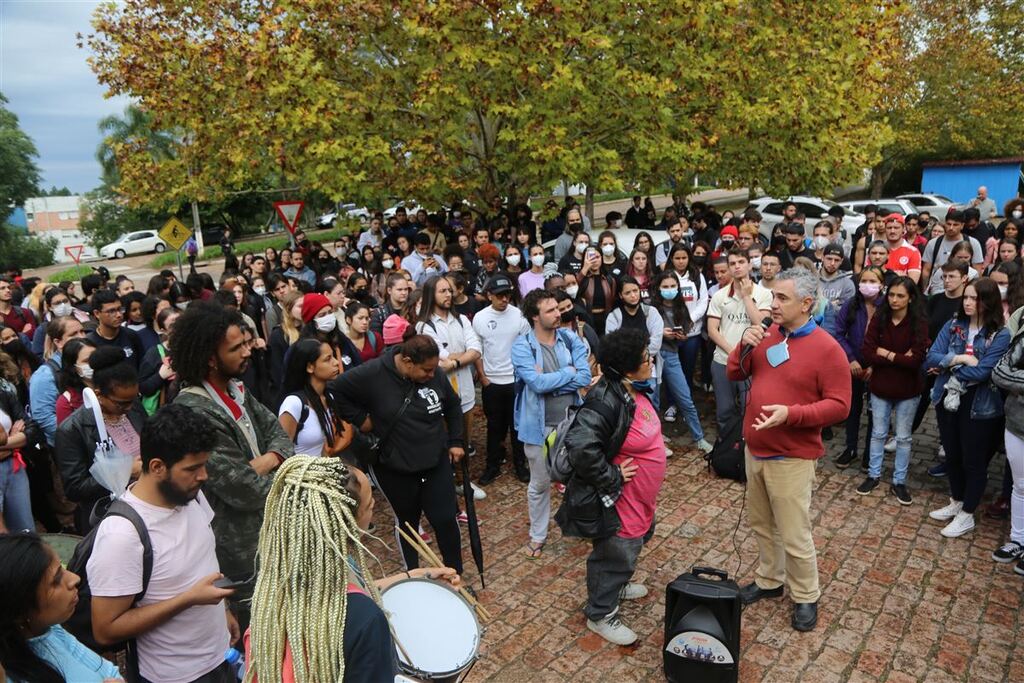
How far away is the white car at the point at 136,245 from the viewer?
4159 centimetres

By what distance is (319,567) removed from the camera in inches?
82.8

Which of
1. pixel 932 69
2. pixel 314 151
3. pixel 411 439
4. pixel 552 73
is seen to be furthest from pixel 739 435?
pixel 932 69

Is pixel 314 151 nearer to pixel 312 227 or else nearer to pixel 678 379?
pixel 678 379

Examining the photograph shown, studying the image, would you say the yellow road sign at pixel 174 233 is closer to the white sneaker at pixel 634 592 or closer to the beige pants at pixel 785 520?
the white sneaker at pixel 634 592

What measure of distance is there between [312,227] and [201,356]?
47.0 m

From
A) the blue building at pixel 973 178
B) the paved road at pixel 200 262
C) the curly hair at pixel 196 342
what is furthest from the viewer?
the paved road at pixel 200 262

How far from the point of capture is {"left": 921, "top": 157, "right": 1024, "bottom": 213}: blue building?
27.8 meters

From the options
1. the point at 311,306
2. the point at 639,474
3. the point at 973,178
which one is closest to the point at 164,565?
the point at 639,474

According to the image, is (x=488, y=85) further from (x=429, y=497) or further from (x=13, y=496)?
(x=13, y=496)

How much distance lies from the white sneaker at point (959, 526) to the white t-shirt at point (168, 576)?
526cm

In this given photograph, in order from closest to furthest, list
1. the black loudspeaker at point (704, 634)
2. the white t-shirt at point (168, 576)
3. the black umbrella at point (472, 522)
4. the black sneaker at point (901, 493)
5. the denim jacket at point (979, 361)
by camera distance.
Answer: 1. the white t-shirt at point (168, 576)
2. the black loudspeaker at point (704, 634)
3. the black umbrella at point (472, 522)
4. the denim jacket at point (979, 361)
5. the black sneaker at point (901, 493)

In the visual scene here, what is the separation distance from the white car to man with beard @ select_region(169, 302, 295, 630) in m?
43.8

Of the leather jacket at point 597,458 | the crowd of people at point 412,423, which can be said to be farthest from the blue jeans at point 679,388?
the leather jacket at point 597,458

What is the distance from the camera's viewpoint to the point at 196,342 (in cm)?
346
